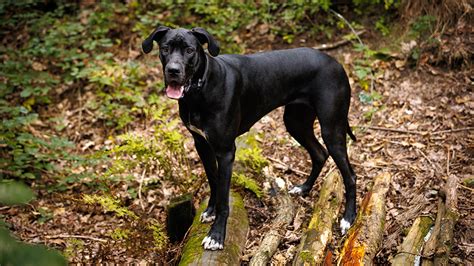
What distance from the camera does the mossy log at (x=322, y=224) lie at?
3.46 metres

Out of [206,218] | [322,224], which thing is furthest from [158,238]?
[322,224]

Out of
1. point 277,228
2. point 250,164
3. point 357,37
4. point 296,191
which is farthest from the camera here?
point 357,37

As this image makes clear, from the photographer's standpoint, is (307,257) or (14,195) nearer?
(14,195)

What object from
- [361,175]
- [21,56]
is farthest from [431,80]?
[21,56]

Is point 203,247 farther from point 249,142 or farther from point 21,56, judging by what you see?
point 21,56

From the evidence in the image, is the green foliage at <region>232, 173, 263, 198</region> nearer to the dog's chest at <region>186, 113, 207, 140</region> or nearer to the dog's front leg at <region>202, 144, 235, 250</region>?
the dog's front leg at <region>202, 144, 235, 250</region>

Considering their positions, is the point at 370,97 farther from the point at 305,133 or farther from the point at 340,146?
the point at 340,146

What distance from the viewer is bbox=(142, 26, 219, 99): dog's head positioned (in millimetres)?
3186

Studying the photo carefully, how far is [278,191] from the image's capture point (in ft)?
15.3

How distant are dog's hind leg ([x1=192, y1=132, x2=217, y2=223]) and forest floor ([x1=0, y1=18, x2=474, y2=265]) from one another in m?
0.39

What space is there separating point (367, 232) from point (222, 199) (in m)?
1.18

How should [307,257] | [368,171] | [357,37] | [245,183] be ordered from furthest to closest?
[357,37], [368,171], [245,183], [307,257]

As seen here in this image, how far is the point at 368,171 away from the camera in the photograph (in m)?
5.08

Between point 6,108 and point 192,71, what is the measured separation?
137 inches
